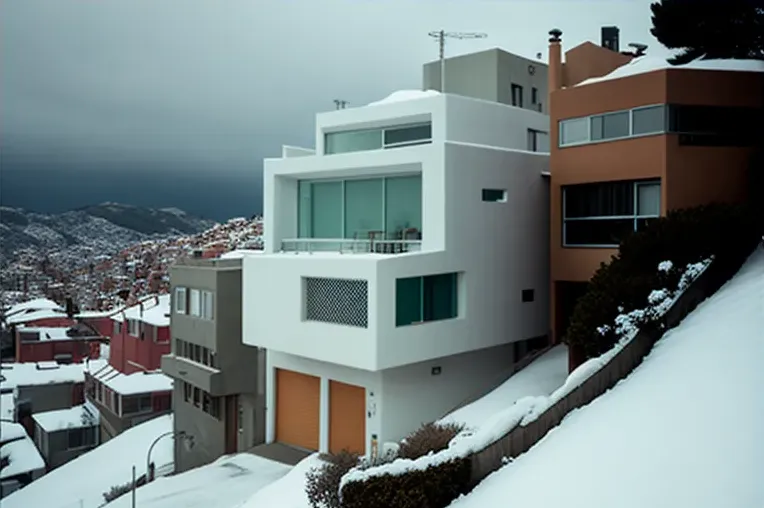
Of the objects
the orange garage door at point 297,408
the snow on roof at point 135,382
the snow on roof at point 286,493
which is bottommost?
the snow on roof at point 135,382

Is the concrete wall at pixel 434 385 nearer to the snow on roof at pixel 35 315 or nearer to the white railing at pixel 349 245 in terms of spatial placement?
the white railing at pixel 349 245

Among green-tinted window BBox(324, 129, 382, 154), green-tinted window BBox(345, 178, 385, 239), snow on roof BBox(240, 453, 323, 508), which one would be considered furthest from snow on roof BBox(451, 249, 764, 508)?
green-tinted window BBox(324, 129, 382, 154)

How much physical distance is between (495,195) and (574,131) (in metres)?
1.91

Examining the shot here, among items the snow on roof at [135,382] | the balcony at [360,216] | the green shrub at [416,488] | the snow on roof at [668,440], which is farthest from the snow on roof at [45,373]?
the snow on roof at [668,440]

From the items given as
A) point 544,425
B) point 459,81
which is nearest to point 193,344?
point 459,81

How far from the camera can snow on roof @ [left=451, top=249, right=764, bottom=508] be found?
5.14 meters

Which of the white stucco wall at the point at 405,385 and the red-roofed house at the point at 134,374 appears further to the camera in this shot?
the red-roofed house at the point at 134,374

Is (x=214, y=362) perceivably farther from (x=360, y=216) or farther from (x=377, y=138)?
(x=377, y=138)

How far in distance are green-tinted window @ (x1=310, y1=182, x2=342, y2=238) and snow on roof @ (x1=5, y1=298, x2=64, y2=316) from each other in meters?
5.56

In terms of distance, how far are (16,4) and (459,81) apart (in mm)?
13107

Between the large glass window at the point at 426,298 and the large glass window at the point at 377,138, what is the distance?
3123 millimetres

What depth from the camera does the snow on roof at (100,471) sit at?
56.2 feet

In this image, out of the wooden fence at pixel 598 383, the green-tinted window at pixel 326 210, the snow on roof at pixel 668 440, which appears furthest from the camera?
the green-tinted window at pixel 326 210

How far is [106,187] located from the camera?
12125mm
